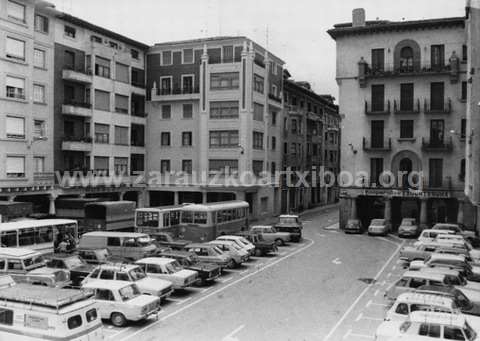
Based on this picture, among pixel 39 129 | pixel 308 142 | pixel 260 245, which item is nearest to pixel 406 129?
pixel 260 245

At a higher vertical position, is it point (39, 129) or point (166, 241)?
point (39, 129)

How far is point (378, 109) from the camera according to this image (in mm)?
47625

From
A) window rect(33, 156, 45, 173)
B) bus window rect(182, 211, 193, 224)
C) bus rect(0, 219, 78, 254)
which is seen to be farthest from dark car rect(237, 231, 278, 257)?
window rect(33, 156, 45, 173)

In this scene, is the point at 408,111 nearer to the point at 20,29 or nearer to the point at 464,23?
the point at 464,23

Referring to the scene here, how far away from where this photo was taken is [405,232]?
42656 millimetres

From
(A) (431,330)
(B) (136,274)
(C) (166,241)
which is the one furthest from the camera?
(C) (166,241)

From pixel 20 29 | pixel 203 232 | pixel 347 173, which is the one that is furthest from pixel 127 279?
pixel 347 173

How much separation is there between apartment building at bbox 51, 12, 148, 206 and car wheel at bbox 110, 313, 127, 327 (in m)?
27.6

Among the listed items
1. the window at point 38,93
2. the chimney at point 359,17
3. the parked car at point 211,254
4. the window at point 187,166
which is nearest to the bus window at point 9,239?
the parked car at point 211,254

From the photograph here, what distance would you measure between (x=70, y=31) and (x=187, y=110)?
14.4 meters

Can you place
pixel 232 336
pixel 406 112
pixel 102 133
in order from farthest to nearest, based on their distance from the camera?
pixel 102 133, pixel 406 112, pixel 232 336

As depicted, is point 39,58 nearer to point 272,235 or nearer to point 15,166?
point 15,166

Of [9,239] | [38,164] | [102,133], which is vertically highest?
[102,133]

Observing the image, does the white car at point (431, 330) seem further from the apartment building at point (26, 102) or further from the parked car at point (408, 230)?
the apartment building at point (26, 102)
